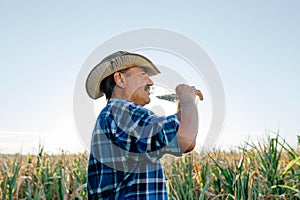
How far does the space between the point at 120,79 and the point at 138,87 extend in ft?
0.42

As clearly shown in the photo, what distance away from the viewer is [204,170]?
158 inches

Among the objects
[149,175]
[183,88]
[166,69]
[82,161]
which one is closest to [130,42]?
[166,69]

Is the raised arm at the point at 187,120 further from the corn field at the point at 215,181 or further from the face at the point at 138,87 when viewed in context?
the corn field at the point at 215,181

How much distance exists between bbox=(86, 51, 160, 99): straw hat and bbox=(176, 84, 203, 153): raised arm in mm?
460

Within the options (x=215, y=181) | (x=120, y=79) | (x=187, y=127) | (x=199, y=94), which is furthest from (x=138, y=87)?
(x=215, y=181)

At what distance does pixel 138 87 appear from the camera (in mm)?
2291

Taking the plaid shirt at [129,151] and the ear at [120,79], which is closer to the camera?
the plaid shirt at [129,151]

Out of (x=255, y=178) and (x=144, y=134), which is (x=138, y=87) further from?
(x=255, y=178)

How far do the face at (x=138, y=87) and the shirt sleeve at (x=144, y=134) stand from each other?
0.75 ft

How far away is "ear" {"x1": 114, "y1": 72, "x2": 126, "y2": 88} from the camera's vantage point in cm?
232

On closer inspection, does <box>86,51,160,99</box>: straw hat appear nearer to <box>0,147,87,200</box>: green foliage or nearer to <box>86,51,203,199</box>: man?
<box>86,51,203,199</box>: man

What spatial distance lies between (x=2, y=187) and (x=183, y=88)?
222cm

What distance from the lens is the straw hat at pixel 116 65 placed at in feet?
7.74

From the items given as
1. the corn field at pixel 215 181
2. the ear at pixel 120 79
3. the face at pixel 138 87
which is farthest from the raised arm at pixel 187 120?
the corn field at pixel 215 181
